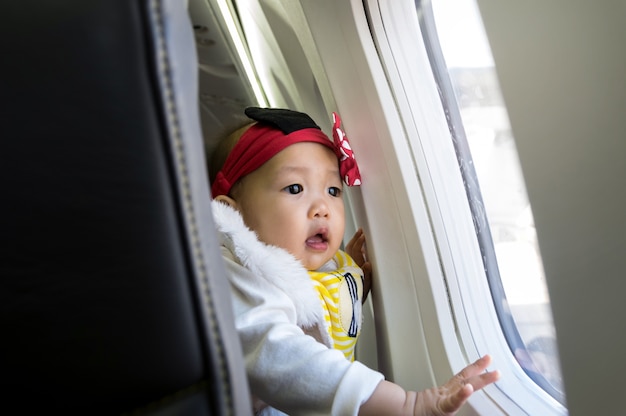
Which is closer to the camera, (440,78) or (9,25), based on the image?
(9,25)

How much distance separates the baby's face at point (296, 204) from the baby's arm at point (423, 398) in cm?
40

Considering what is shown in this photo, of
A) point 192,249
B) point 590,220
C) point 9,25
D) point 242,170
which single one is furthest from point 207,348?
point 242,170

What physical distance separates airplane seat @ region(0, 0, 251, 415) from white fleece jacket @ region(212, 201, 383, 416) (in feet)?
1.64

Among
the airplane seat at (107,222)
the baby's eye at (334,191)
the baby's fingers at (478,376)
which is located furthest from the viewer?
the baby's eye at (334,191)

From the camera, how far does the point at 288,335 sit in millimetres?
1036

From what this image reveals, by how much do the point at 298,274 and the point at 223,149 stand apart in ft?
1.44

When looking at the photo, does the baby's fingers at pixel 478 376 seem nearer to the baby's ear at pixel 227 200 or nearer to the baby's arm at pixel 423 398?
the baby's arm at pixel 423 398

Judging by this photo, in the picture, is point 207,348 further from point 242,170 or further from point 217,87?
point 217,87

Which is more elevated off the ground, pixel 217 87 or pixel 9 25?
pixel 217 87

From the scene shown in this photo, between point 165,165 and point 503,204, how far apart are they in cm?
79

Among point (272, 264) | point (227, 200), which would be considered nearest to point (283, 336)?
point (272, 264)

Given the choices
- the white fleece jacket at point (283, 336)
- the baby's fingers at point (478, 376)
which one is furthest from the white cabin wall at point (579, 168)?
the white fleece jacket at point (283, 336)

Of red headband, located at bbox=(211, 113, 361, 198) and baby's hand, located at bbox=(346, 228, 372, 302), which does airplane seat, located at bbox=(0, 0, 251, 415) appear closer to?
red headband, located at bbox=(211, 113, 361, 198)

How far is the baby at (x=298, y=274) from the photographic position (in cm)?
98
